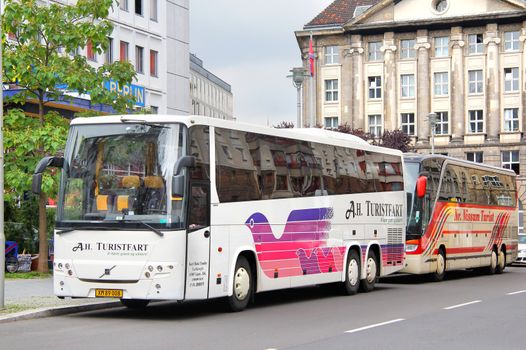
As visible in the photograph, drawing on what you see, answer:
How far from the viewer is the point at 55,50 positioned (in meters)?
27.7

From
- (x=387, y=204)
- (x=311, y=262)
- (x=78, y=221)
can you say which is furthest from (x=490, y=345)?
(x=387, y=204)

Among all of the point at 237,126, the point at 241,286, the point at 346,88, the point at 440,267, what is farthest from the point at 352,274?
the point at 346,88

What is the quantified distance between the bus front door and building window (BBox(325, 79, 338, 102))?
77.4 metres

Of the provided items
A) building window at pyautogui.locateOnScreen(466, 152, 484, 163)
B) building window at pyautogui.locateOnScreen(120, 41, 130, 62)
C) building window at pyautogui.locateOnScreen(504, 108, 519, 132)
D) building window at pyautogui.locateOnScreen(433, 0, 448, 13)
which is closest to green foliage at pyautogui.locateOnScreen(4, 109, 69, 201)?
building window at pyautogui.locateOnScreen(120, 41, 130, 62)

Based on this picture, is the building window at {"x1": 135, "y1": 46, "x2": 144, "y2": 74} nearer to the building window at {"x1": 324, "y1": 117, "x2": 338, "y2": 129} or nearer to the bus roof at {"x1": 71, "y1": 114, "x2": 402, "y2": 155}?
the bus roof at {"x1": 71, "y1": 114, "x2": 402, "y2": 155}

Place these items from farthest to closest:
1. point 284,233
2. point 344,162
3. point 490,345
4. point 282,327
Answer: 1. point 344,162
2. point 284,233
3. point 282,327
4. point 490,345

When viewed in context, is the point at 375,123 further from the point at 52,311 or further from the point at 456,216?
the point at 52,311

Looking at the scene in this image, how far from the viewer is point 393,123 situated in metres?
91.9

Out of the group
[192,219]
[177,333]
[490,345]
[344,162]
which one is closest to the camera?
[490,345]

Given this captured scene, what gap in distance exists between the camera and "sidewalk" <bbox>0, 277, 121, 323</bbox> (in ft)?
54.9

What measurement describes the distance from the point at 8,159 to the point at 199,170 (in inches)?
421

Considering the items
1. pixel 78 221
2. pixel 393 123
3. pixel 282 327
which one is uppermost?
pixel 393 123

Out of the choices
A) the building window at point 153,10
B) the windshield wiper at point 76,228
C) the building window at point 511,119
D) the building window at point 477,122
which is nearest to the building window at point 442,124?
the building window at point 477,122

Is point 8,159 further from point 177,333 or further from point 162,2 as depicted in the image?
point 162,2
